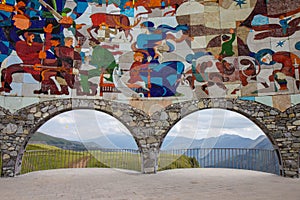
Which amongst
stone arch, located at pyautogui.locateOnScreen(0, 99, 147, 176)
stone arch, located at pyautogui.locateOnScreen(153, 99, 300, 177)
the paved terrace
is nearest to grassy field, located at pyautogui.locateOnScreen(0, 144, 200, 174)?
stone arch, located at pyautogui.locateOnScreen(0, 99, 147, 176)

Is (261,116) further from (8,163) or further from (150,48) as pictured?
(8,163)

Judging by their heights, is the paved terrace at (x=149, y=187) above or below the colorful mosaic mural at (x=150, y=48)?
below

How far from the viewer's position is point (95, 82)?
332 inches

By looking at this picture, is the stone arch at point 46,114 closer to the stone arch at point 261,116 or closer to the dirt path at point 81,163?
the stone arch at point 261,116

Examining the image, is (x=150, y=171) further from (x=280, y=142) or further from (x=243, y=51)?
(x=243, y=51)

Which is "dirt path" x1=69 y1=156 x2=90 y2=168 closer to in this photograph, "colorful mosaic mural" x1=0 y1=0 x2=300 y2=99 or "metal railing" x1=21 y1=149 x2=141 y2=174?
"metal railing" x1=21 y1=149 x2=141 y2=174

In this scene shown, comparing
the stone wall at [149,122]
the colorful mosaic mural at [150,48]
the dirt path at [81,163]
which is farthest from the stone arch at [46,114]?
the dirt path at [81,163]

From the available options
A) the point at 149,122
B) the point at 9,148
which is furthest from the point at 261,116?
the point at 9,148

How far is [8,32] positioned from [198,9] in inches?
252

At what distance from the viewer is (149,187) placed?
584 cm

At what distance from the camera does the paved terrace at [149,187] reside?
16.1 feet

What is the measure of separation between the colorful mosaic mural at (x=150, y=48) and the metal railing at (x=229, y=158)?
224cm

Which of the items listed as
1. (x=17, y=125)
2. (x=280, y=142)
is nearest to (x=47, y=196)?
(x=17, y=125)

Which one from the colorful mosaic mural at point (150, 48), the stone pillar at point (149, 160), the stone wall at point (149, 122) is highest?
the colorful mosaic mural at point (150, 48)
